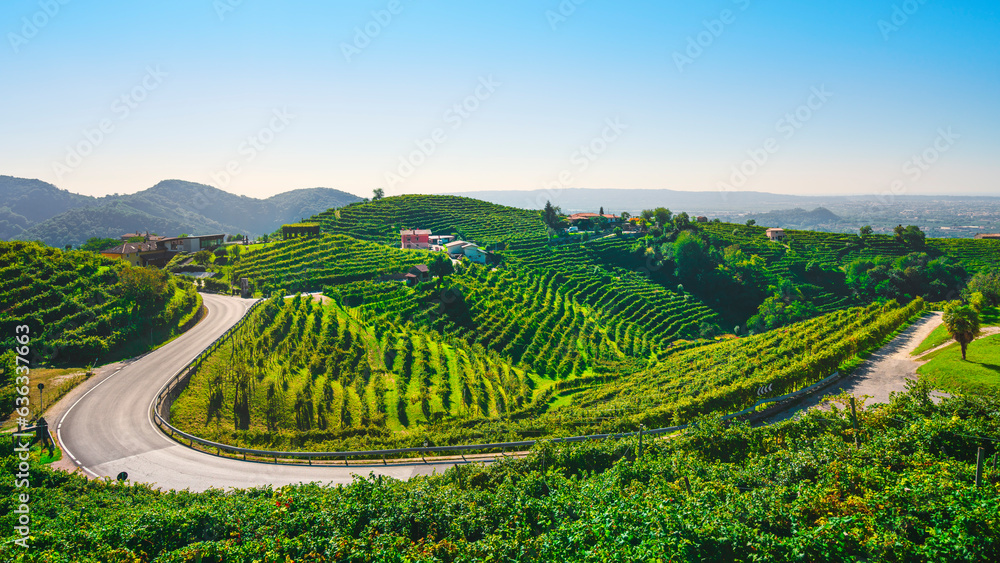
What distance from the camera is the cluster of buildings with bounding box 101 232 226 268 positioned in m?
63.2

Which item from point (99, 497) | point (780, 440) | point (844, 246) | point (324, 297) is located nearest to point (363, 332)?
point (324, 297)

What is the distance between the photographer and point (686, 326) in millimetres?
57406

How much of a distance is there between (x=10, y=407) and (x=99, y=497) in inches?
591

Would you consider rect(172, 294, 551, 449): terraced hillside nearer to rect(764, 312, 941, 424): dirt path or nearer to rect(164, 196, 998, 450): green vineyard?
rect(164, 196, 998, 450): green vineyard

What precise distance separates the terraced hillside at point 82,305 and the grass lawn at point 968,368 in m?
55.2

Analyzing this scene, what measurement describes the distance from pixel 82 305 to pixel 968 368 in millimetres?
63314

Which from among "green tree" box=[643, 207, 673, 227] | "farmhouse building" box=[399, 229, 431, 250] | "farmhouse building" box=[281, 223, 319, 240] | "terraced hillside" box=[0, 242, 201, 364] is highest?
"green tree" box=[643, 207, 673, 227]

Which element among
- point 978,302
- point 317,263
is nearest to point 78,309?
point 317,263

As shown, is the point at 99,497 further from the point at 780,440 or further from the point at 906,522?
the point at 780,440

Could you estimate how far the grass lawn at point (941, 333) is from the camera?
35.0 meters

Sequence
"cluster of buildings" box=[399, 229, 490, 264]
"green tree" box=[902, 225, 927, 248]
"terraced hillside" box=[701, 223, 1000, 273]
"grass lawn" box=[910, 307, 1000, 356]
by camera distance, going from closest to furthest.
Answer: "grass lawn" box=[910, 307, 1000, 356] → "cluster of buildings" box=[399, 229, 490, 264] → "terraced hillside" box=[701, 223, 1000, 273] → "green tree" box=[902, 225, 927, 248]

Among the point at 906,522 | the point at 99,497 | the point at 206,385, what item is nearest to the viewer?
the point at 906,522

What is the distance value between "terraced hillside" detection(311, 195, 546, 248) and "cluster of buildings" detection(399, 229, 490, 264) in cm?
531

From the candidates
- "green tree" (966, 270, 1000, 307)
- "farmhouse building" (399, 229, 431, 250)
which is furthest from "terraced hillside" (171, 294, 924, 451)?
"farmhouse building" (399, 229, 431, 250)
